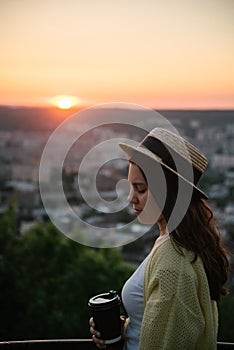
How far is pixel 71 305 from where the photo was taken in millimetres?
10367

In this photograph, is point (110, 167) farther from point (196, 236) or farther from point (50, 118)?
point (196, 236)

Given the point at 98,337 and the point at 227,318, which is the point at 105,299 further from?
the point at 227,318

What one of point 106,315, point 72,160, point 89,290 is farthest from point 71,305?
point 106,315

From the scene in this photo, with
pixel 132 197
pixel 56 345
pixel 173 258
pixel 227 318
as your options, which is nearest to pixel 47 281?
pixel 227 318

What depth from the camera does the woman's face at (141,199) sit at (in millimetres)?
1252

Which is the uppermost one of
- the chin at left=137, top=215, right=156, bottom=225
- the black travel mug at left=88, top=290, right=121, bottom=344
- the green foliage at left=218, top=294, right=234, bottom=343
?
the chin at left=137, top=215, right=156, bottom=225

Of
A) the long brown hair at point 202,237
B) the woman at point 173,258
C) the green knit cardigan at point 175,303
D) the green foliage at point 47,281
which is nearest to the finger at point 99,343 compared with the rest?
the woman at point 173,258

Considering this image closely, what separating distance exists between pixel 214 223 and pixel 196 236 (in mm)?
87

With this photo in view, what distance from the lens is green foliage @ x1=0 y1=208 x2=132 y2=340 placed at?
382 inches

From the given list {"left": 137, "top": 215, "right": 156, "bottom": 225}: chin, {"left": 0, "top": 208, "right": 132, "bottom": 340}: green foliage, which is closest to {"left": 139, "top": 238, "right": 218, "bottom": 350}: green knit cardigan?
{"left": 137, "top": 215, "right": 156, "bottom": 225}: chin

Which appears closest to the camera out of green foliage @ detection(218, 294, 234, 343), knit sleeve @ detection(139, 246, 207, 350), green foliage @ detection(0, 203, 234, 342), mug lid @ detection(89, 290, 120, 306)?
knit sleeve @ detection(139, 246, 207, 350)

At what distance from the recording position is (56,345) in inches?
50.7

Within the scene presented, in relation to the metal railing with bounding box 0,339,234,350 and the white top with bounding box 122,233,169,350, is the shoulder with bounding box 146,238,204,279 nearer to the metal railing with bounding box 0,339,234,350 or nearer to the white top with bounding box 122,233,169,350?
the white top with bounding box 122,233,169,350

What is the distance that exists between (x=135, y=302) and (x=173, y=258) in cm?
15
